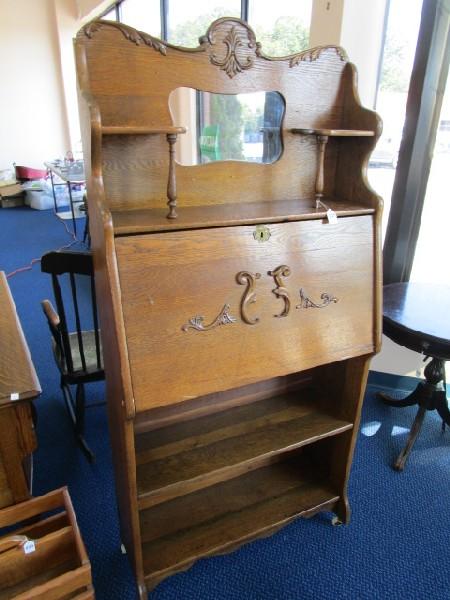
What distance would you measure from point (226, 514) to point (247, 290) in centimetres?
90

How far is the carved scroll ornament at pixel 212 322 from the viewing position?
1.04 metres

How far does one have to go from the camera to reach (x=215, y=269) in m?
1.05

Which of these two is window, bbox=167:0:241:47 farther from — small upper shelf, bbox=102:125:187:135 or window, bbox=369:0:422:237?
small upper shelf, bbox=102:125:187:135

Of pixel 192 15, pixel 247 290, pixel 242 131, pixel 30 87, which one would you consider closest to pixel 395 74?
pixel 242 131

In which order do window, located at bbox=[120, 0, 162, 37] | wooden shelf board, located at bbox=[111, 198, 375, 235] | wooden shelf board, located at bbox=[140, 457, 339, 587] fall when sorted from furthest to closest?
window, located at bbox=[120, 0, 162, 37], wooden shelf board, located at bbox=[140, 457, 339, 587], wooden shelf board, located at bbox=[111, 198, 375, 235]

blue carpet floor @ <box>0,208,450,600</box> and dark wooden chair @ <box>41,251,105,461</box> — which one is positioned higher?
dark wooden chair @ <box>41,251,105,461</box>

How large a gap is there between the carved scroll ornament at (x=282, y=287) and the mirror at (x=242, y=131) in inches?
13.7

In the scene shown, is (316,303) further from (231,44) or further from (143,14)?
(143,14)

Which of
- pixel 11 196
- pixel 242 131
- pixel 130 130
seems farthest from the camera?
pixel 11 196

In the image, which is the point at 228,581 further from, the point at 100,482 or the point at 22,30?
the point at 22,30

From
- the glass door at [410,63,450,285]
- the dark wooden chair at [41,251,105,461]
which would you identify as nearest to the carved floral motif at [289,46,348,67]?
the glass door at [410,63,450,285]

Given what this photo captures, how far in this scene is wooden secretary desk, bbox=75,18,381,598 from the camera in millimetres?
976

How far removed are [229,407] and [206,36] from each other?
1.16 m

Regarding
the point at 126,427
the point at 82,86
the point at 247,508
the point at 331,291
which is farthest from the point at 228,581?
the point at 82,86
